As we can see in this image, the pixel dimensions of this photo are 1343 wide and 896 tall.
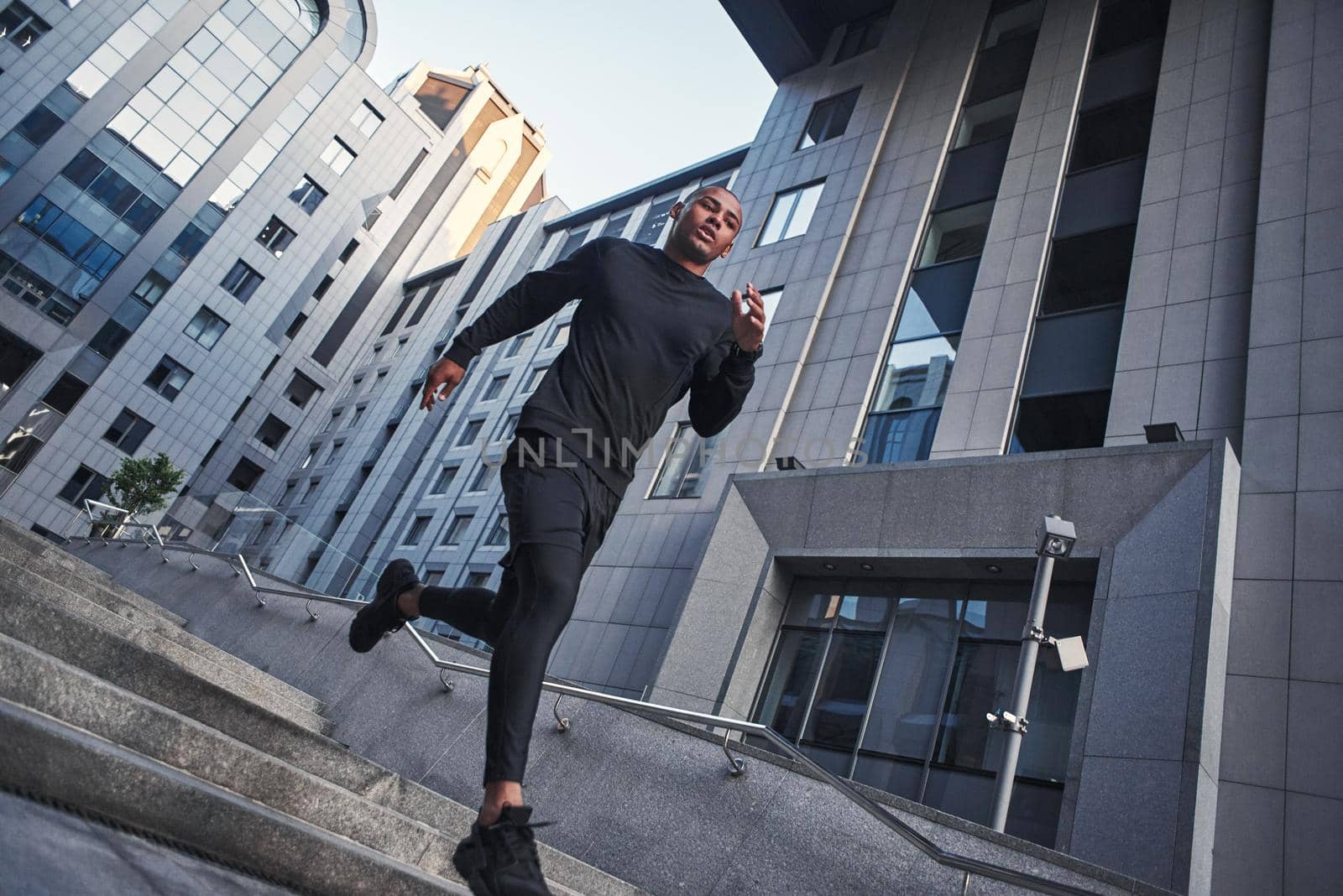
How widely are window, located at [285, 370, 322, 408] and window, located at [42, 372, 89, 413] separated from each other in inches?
495

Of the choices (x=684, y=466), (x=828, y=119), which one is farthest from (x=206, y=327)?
(x=684, y=466)

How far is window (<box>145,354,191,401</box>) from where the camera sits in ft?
130

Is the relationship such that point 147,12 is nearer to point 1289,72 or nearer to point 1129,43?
point 1129,43

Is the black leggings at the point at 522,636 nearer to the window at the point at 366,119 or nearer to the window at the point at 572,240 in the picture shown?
the window at the point at 572,240

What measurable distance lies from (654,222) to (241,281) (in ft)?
70.8

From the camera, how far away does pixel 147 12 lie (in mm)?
39125

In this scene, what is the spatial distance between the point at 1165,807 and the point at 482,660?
230 inches

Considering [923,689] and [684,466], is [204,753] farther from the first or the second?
[684,466]

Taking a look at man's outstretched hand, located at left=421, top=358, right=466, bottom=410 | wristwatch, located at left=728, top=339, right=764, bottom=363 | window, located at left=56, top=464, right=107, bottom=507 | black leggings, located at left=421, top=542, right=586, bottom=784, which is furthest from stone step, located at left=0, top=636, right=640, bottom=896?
window, located at left=56, top=464, right=107, bottom=507

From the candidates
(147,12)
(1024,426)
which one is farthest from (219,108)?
(1024,426)

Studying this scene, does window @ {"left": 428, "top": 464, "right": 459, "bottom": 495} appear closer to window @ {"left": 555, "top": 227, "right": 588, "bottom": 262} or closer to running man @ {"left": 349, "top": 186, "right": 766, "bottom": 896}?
window @ {"left": 555, "top": 227, "right": 588, "bottom": 262}

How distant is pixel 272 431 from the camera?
160 ft

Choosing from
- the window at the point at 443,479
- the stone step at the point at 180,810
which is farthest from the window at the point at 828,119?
the window at the point at 443,479

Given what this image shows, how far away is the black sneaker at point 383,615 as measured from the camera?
299cm
